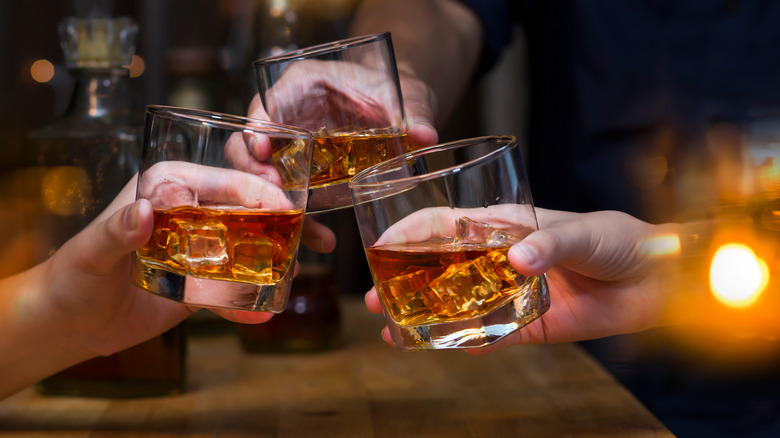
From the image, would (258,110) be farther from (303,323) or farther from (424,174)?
(303,323)

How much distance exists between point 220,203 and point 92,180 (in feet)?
1.73

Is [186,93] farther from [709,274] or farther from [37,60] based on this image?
[709,274]

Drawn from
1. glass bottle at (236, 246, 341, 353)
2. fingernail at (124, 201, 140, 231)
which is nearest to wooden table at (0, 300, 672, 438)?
glass bottle at (236, 246, 341, 353)

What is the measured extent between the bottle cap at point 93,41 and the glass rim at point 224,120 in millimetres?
499

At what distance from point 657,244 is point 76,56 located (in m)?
0.92

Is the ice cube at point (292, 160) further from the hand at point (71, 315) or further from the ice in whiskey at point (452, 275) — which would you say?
the hand at point (71, 315)

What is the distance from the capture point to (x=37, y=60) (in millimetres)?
2162

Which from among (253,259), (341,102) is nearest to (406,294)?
(253,259)

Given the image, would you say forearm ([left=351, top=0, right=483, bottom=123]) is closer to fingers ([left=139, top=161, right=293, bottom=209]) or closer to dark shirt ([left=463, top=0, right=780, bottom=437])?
dark shirt ([left=463, top=0, right=780, bottom=437])

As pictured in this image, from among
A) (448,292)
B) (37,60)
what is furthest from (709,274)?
(37,60)

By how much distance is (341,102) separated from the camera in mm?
868

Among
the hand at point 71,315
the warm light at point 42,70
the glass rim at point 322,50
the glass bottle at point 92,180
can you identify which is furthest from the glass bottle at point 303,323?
the warm light at point 42,70

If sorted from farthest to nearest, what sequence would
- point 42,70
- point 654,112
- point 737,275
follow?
point 42,70 → point 654,112 → point 737,275

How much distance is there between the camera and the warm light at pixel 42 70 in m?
2.16
